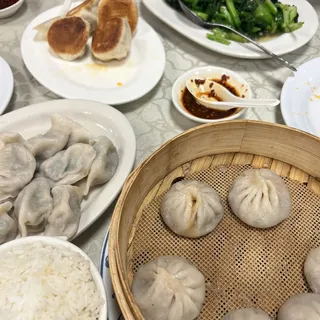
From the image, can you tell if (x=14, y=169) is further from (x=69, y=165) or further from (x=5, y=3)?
(x=5, y=3)

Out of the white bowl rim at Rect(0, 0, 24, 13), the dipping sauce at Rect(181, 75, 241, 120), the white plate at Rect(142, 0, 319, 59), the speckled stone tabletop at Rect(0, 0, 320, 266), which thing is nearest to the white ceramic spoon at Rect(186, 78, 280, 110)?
the dipping sauce at Rect(181, 75, 241, 120)

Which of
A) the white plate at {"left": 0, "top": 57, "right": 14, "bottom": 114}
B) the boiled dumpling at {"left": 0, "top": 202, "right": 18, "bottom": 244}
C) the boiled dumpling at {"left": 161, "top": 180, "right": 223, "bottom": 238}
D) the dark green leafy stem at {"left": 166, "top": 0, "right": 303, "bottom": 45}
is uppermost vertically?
the dark green leafy stem at {"left": 166, "top": 0, "right": 303, "bottom": 45}

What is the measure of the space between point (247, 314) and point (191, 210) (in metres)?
0.36

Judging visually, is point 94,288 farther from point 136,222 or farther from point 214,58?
point 214,58

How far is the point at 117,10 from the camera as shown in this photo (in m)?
1.99

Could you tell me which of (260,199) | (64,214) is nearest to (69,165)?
(64,214)

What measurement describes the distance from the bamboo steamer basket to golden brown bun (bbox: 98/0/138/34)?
3.23 feet

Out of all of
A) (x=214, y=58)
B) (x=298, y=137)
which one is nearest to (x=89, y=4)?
(x=214, y=58)

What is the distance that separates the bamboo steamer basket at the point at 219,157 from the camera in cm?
121

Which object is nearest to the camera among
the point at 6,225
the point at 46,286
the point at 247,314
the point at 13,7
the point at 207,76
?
the point at 46,286

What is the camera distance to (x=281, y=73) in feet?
6.56

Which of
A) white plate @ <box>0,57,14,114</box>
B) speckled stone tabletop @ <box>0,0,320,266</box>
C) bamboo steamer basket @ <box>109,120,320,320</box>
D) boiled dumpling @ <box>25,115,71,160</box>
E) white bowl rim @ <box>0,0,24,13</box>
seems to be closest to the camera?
bamboo steamer basket @ <box>109,120,320,320</box>

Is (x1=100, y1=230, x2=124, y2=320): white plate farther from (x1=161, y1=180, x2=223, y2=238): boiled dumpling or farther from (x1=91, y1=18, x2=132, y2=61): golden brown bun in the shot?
(x1=91, y1=18, x2=132, y2=61): golden brown bun

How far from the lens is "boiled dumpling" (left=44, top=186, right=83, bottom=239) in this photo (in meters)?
1.29
